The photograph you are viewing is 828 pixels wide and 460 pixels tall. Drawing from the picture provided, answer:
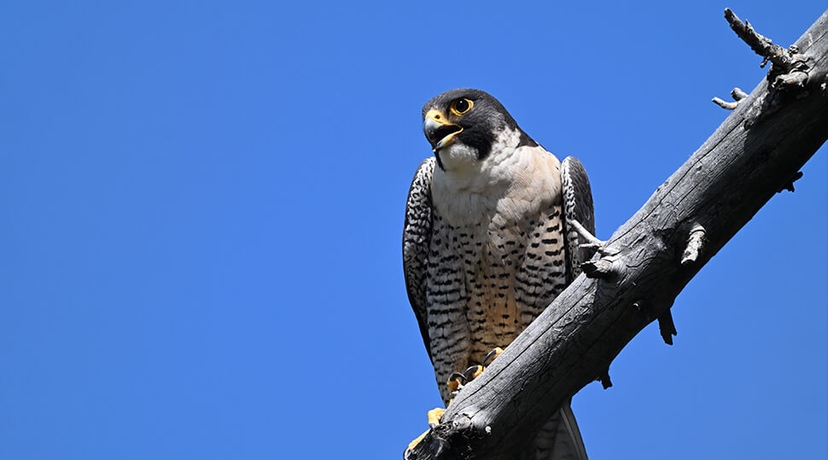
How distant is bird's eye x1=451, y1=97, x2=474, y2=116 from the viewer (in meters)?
6.14

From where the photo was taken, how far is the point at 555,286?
6016 millimetres

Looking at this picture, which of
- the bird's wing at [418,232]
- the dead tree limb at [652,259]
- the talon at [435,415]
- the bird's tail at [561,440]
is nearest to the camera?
the dead tree limb at [652,259]

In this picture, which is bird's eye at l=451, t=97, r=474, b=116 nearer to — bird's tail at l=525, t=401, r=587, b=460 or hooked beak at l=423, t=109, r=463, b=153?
hooked beak at l=423, t=109, r=463, b=153

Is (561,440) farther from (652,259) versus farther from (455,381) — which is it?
(652,259)

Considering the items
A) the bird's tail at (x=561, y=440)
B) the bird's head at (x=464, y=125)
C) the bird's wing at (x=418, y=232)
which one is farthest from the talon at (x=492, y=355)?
the bird's head at (x=464, y=125)

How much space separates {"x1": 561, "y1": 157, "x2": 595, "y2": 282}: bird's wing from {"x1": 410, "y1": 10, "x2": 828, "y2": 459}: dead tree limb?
1301mm

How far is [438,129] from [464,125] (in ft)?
0.59

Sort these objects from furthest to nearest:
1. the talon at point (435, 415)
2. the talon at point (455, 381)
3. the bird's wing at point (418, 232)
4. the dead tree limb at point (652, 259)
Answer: the bird's wing at point (418, 232), the talon at point (455, 381), the talon at point (435, 415), the dead tree limb at point (652, 259)

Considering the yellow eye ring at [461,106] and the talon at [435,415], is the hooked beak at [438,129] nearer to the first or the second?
the yellow eye ring at [461,106]

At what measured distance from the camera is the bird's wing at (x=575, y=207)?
5.96 metres

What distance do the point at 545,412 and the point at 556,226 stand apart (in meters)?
1.58

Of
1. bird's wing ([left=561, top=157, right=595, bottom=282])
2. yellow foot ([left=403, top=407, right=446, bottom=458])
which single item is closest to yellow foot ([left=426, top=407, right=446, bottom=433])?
yellow foot ([left=403, top=407, right=446, bottom=458])

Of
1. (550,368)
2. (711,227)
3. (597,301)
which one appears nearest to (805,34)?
(711,227)

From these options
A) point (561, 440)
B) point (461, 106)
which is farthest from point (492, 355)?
point (461, 106)
